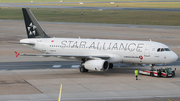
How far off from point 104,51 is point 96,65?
3.65 m

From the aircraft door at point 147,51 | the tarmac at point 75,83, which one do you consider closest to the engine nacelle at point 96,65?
the tarmac at point 75,83

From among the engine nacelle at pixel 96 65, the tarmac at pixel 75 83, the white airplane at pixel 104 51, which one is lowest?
the tarmac at pixel 75 83

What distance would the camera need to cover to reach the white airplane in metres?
39.2

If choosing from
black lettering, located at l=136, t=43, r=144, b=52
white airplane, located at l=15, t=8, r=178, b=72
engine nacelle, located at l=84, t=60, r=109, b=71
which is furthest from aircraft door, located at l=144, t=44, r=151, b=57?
engine nacelle, located at l=84, t=60, r=109, b=71

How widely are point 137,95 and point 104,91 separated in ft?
11.3

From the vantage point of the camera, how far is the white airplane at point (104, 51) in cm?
3922

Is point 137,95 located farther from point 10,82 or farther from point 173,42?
point 173,42

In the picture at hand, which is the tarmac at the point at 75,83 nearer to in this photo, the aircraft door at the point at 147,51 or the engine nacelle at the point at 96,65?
the engine nacelle at the point at 96,65

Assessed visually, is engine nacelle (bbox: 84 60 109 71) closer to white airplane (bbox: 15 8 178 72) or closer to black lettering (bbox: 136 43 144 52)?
white airplane (bbox: 15 8 178 72)

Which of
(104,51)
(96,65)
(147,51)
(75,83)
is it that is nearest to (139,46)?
(147,51)

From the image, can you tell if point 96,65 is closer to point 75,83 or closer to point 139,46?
point 75,83

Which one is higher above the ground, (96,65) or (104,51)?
(104,51)

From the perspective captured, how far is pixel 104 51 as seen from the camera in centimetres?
4203

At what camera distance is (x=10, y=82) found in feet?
116
